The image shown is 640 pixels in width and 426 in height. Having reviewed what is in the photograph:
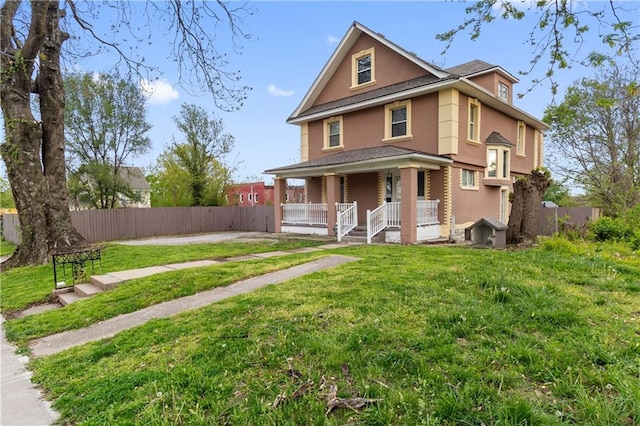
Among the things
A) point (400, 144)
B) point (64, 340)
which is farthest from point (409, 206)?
point (64, 340)

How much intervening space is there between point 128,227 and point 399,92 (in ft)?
51.8

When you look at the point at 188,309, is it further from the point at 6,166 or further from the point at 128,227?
the point at 128,227

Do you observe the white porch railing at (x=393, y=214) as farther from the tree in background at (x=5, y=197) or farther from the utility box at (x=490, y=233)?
the tree in background at (x=5, y=197)

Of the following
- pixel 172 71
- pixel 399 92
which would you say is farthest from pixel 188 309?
pixel 399 92

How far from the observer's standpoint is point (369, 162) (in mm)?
12281

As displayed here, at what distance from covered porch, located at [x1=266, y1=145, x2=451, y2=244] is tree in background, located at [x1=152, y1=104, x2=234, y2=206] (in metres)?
8.67

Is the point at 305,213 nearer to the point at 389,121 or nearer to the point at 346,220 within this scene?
the point at 346,220

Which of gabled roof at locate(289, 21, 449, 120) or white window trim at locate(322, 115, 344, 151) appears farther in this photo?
white window trim at locate(322, 115, 344, 151)

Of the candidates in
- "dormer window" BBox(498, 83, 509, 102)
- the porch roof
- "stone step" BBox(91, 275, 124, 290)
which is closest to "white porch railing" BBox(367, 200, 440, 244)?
the porch roof

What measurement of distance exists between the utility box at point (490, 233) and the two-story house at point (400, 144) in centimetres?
203

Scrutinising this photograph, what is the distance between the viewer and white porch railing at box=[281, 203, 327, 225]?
1484cm

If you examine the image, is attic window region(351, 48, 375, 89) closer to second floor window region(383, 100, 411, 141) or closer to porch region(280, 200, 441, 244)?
second floor window region(383, 100, 411, 141)

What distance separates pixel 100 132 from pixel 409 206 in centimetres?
1931

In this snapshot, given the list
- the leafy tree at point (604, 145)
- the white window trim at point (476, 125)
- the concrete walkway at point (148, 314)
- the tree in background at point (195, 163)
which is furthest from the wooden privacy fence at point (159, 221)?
the leafy tree at point (604, 145)
